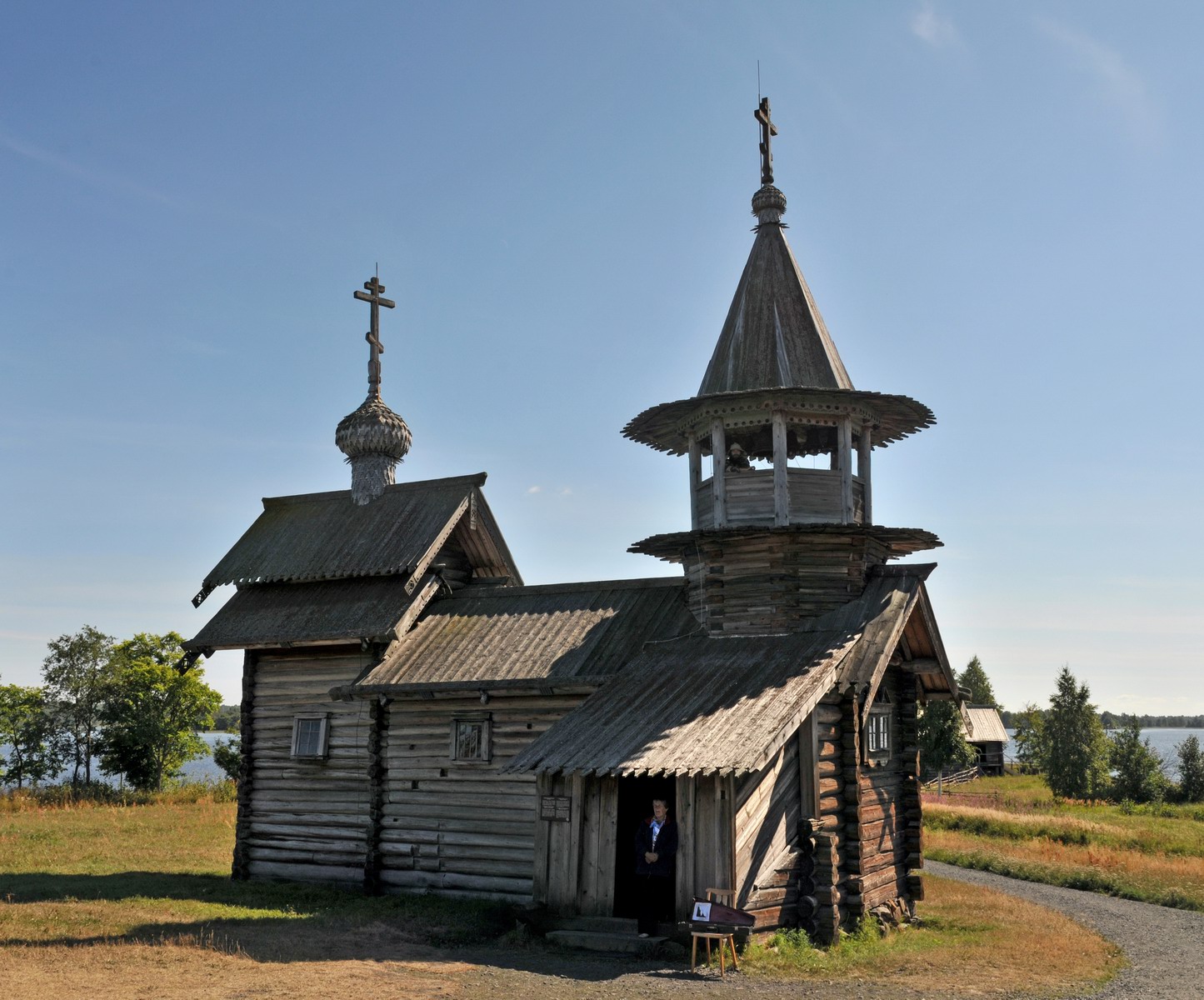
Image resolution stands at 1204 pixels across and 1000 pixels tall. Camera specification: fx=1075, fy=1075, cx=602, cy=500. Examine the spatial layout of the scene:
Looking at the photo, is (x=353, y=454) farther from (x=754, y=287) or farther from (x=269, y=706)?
(x=754, y=287)

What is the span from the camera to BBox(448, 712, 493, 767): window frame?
1911 centimetres

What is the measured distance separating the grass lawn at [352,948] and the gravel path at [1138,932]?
496 millimetres

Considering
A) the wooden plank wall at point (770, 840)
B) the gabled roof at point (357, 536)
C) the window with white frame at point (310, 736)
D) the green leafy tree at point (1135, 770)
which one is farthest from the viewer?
the green leafy tree at point (1135, 770)

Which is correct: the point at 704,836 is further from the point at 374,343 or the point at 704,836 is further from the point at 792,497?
the point at 374,343

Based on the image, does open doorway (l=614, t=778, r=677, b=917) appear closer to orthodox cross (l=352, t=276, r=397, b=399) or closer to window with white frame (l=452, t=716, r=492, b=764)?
window with white frame (l=452, t=716, r=492, b=764)

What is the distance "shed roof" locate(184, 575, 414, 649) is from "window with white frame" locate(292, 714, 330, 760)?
1.57 m

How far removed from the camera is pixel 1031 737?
69375mm

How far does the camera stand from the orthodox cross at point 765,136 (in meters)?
21.4

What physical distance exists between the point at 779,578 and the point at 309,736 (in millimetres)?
9882

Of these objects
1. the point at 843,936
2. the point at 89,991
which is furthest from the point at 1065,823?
the point at 89,991

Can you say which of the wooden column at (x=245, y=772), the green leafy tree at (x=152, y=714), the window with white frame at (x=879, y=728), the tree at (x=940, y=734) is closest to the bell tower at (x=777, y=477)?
the window with white frame at (x=879, y=728)

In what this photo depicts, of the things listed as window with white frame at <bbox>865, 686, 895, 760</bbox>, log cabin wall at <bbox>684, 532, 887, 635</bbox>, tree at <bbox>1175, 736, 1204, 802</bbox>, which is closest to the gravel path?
window with white frame at <bbox>865, 686, 895, 760</bbox>

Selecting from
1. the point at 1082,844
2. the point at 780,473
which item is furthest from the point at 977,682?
the point at 780,473

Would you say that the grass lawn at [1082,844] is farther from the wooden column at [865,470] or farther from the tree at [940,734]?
the wooden column at [865,470]
